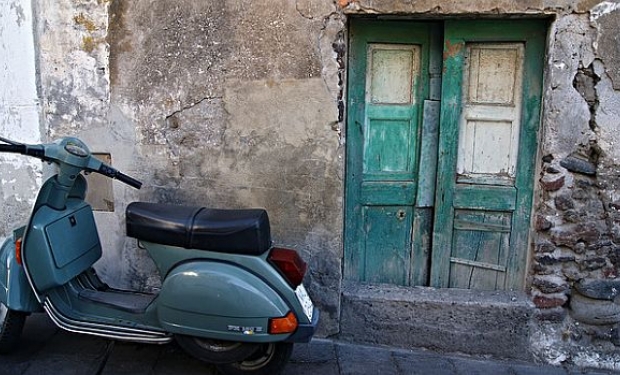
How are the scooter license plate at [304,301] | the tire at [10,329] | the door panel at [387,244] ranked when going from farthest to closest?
the door panel at [387,244] < the tire at [10,329] < the scooter license plate at [304,301]

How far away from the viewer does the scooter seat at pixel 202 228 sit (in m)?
2.83

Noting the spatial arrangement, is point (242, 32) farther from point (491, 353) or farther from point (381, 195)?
point (491, 353)

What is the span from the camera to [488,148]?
364 cm

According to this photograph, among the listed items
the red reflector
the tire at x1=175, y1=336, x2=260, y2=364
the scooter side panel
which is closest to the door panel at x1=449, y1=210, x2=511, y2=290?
the tire at x1=175, y1=336, x2=260, y2=364

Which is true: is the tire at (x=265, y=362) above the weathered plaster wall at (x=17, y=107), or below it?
below

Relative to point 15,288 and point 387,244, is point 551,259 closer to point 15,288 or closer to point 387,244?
point 387,244

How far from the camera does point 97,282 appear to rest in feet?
11.3

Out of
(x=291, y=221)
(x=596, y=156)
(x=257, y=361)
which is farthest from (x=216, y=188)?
(x=596, y=156)

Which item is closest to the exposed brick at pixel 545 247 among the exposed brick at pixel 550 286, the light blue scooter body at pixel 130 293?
the exposed brick at pixel 550 286

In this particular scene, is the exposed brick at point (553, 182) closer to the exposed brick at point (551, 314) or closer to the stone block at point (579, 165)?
the stone block at point (579, 165)

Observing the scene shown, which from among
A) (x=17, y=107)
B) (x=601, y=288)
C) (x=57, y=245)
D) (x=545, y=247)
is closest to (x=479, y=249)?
(x=545, y=247)

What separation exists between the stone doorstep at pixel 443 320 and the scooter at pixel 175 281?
78cm

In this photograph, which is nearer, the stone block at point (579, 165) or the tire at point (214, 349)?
the tire at point (214, 349)

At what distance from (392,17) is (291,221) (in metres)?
1.48
